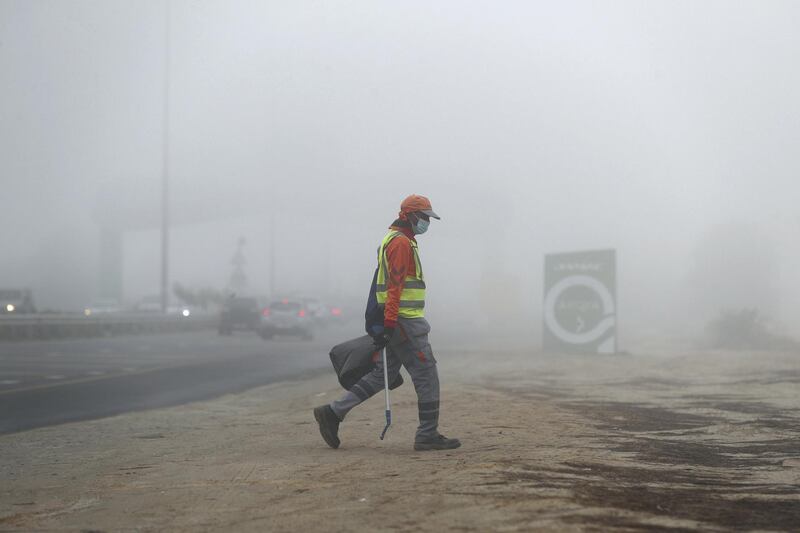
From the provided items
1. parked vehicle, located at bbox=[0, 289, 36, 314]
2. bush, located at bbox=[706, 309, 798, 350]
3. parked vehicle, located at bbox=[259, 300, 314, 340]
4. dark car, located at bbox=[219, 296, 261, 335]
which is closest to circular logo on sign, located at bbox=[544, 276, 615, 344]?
bush, located at bbox=[706, 309, 798, 350]

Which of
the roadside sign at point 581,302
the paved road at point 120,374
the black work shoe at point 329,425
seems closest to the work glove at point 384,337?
the black work shoe at point 329,425

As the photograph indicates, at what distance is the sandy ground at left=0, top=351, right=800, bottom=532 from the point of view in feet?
17.4

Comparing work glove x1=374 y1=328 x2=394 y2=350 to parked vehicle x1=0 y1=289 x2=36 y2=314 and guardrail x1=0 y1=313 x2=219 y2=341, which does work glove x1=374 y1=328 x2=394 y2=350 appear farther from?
parked vehicle x1=0 y1=289 x2=36 y2=314

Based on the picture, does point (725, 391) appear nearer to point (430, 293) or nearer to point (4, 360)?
point (4, 360)

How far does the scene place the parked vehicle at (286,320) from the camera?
38.8m

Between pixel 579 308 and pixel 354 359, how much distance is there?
17.3 metres

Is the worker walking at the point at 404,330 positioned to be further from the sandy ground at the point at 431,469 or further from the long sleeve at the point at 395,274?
the sandy ground at the point at 431,469

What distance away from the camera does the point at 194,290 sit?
323 ft

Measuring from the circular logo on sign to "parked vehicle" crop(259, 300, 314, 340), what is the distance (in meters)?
14.8

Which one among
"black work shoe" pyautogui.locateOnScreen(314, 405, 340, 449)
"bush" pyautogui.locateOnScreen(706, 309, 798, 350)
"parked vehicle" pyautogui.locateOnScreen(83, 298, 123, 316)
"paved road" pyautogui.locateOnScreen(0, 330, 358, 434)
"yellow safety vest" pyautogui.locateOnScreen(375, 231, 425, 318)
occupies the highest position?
"parked vehicle" pyautogui.locateOnScreen(83, 298, 123, 316)

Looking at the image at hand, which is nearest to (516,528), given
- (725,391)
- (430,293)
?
(725,391)

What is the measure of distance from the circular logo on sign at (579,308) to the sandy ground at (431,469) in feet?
35.3

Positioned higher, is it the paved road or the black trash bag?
the black trash bag

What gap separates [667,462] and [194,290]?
93403 mm
